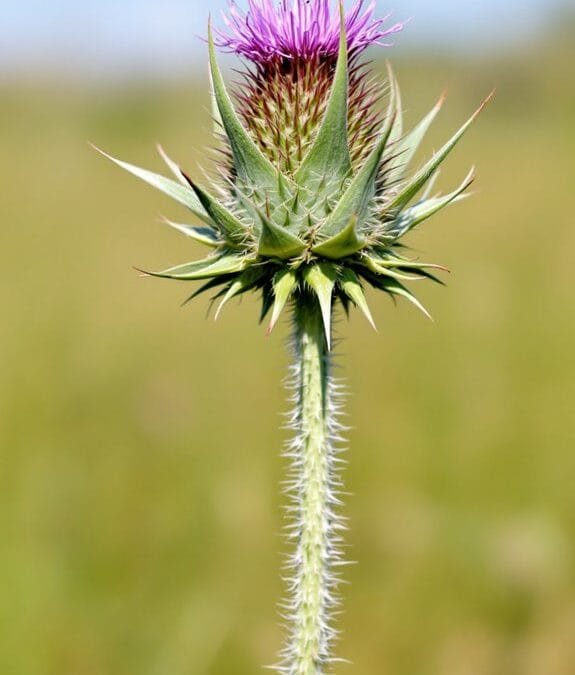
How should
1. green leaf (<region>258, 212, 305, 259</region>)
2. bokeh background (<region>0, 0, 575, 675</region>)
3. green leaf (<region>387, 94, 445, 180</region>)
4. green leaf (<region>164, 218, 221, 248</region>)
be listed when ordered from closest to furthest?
green leaf (<region>258, 212, 305, 259</region>)
green leaf (<region>164, 218, 221, 248</region>)
green leaf (<region>387, 94, 445, 180</region>)
bokeh background (<region>0, 0, 575, 675</region>)

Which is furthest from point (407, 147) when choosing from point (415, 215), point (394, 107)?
point (415, 215)

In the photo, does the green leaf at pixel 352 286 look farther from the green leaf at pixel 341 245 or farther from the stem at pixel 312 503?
the stem at pixel 312 503

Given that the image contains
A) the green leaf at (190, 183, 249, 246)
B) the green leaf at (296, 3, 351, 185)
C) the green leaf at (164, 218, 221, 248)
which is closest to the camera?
the green leaf at (296, 3, 351, 185)

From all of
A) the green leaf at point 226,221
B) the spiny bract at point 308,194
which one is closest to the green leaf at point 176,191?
the spiny bract at point 308,194

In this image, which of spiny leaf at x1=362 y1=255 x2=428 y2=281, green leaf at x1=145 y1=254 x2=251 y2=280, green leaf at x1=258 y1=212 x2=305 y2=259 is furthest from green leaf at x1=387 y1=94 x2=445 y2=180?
green leaf at x1=145 y1=254 x2=251 y2=280

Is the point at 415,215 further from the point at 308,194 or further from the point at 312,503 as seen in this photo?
the point at 312,503

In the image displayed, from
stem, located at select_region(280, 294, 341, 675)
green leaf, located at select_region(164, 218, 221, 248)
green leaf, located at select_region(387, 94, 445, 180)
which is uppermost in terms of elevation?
green leaf, located at select_region(387, 94, 445, 180)

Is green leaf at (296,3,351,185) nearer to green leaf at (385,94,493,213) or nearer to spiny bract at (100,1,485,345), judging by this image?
spiny bract at (100,1,485,345)
